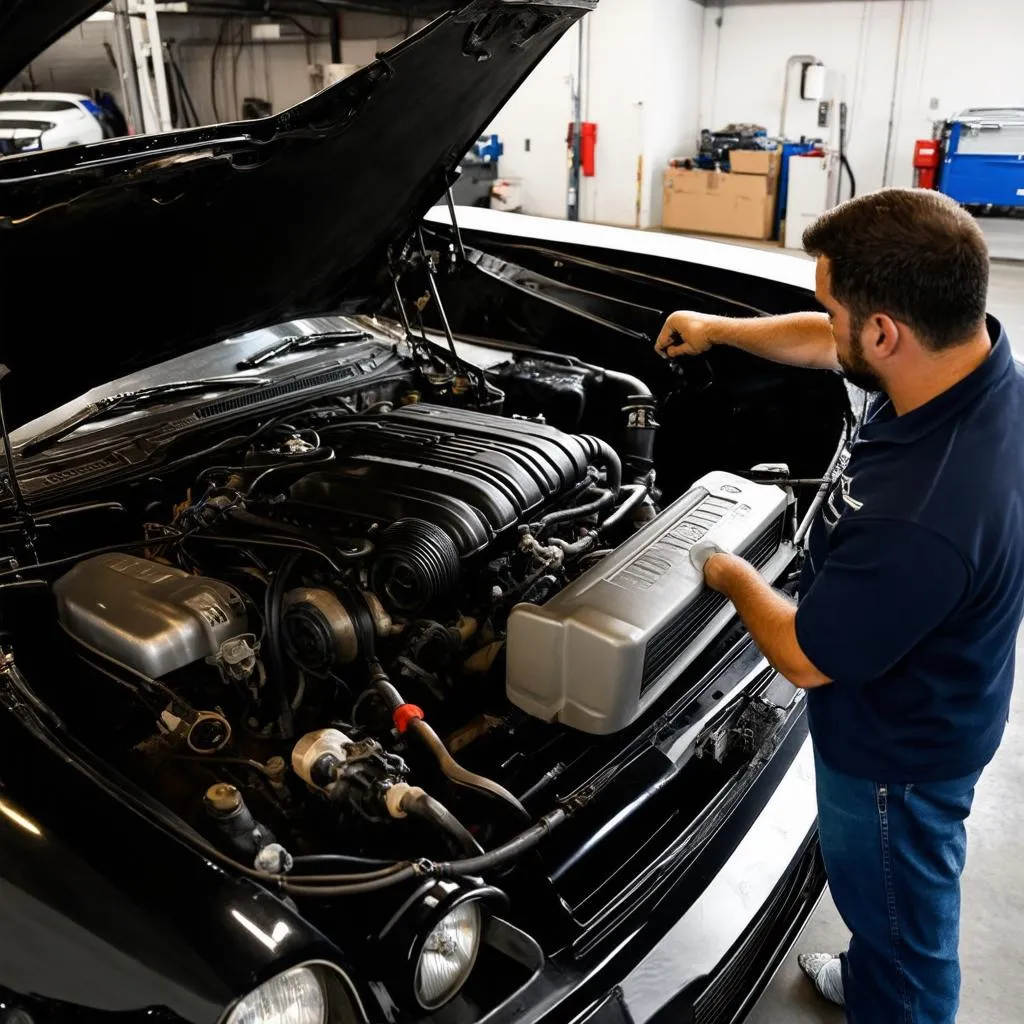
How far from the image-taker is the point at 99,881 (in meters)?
0.98

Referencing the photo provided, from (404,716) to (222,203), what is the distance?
97 centimetres

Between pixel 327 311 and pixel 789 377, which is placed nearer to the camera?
pixel 327 311

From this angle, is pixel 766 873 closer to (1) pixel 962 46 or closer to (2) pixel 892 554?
(2) pixel 892 554

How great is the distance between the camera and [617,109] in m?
9.63

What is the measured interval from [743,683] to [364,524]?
69cm

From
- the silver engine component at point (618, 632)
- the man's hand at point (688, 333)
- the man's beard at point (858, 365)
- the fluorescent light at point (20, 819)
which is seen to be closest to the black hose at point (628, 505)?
the silver engine component at point (618, 632)

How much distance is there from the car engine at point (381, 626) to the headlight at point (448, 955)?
7 cm

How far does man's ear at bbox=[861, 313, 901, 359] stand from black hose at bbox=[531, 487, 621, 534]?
2.14 ft

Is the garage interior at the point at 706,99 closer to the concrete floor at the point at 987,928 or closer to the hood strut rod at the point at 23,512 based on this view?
the concrete floor at the point at 987,928

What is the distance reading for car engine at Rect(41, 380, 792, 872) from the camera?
1.23 metres

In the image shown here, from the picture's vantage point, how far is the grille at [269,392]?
6.73 feet

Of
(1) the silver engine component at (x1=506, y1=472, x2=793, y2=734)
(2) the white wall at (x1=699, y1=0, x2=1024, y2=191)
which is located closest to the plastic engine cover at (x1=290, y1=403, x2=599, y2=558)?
(1) the silver engine component at (x1=506, y1=472, x2=793, y2=734)

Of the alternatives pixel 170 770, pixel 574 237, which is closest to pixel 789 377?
pixel 574 237

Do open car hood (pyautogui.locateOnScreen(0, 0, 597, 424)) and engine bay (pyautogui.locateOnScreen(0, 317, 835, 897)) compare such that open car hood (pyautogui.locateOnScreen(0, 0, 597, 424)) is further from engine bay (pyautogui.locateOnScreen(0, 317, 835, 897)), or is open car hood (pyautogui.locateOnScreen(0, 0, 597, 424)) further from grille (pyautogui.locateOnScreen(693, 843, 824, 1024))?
grille (pyautogui.locateOnScreen(693, 843, 824, 1024))
